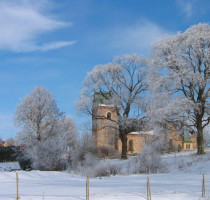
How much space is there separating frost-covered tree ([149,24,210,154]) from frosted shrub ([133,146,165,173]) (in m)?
3.76

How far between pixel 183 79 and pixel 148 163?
7870 mm

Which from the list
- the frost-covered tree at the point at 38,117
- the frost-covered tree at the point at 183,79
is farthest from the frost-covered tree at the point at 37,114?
the frost-covered tree at the point at 183,79

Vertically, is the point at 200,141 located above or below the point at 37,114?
below

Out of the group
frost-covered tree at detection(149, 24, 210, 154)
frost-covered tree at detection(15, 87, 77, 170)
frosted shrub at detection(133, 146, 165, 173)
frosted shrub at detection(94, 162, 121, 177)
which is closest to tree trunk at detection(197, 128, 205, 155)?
frost-covered tree at detection(149, 24, 210, 154)

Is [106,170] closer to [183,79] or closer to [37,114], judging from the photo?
[183,79]

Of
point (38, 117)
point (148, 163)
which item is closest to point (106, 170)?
point (148, 163)

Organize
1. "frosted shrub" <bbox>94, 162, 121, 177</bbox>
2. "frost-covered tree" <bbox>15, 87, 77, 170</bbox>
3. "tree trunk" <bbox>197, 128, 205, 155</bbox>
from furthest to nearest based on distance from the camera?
"frost-covered tree" <bbox>15, 87, 77, 170</bbox> < "tree trunk" <bbox>197, 128, 205, 155</bbox> < "frosted shrub" <bbox>94, 162, 121, 177</bbox>

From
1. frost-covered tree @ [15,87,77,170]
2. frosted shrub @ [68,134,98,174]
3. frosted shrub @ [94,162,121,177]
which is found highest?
frost-covered tree @ [15,87,77,170]

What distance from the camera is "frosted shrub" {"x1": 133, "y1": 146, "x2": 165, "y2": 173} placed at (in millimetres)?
26906

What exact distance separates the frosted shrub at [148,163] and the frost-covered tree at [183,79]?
12.3ft

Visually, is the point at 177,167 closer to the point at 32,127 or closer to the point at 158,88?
the point at 158,88

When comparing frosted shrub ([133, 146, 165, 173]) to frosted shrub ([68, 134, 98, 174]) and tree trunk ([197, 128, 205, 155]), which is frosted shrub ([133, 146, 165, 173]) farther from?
tree trunk ([197, 128, 205, 155])

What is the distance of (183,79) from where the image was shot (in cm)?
2894

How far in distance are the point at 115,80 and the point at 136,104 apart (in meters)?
3.80
